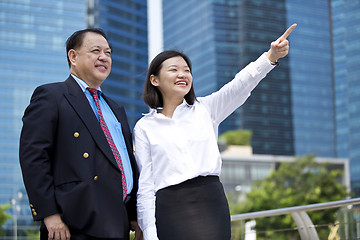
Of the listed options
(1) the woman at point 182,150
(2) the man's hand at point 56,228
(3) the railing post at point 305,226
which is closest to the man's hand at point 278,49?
(1) the woman at point 182,150

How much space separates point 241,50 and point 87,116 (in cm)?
8567

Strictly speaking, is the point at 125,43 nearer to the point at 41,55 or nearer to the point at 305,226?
the point at 41,55

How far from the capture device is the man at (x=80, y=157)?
95.9 inches

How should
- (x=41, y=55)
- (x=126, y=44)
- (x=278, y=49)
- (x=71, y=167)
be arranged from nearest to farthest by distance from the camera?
(x=71, y=167)
(x=278, y=49)
(x=41, y=55)
(x=126, y=44)

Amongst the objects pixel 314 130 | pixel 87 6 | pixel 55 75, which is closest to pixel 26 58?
pixel 55 75

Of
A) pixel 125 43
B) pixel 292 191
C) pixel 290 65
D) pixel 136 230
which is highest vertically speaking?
pixel 125 43

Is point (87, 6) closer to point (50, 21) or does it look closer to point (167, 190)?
point (50, 21)

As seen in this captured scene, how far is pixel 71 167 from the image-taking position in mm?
2514

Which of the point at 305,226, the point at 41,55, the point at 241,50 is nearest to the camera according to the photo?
the point at 305,226

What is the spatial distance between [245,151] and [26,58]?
119 feet

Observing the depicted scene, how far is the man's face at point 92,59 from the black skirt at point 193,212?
0.68 meters

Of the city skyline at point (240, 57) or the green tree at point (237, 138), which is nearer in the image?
the green tree at point (237, 138)

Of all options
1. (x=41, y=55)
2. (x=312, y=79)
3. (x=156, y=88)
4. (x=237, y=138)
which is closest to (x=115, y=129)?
(x=156, y=88)

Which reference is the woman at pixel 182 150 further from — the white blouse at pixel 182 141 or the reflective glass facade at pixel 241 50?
the reflective glass facade at pixel 241 50
